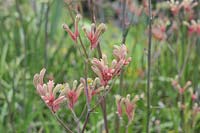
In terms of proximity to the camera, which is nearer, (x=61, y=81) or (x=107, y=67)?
(x=107, y=67)

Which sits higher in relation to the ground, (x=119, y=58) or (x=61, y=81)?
(x=119, y=58)

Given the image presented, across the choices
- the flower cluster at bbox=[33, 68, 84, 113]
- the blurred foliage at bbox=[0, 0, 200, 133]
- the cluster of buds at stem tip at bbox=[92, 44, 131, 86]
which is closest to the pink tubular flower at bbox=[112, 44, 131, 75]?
the cluster of buds at stem tip at bbox=[92, 44, 131, 86]

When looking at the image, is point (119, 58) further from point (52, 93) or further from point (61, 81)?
point (61, 81)

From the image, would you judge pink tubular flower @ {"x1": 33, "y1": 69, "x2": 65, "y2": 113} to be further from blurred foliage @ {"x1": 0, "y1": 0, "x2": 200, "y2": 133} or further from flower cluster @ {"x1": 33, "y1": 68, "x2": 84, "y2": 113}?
blurred foliage @ {"x1": 0, "y1": 0, "x2": 200, "y2": 133}

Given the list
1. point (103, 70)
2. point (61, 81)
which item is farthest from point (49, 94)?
point (61, 81)

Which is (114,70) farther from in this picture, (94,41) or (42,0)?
(42,0)

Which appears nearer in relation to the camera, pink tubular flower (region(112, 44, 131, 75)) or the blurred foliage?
pink tubular flower (region(112, 44, 131, 75))

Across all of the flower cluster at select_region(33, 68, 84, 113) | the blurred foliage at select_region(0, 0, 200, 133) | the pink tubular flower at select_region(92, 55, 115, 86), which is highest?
the pink tubular flower at select_region(92, 55, 115, 86)

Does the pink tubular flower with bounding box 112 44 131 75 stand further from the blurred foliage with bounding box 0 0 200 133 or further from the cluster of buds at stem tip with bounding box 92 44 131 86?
the blurred foliage with bounding box 0 0 200 133

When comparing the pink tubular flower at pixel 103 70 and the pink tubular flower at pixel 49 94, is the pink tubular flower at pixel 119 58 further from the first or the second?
the pink tubular flower at pixel 49 94

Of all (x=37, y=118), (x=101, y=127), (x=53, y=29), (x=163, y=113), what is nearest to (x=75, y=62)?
(x=53, y=29)

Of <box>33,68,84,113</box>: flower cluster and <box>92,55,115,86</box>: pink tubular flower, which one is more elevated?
<box>92,55,115,86</box>: pink tubular flower
